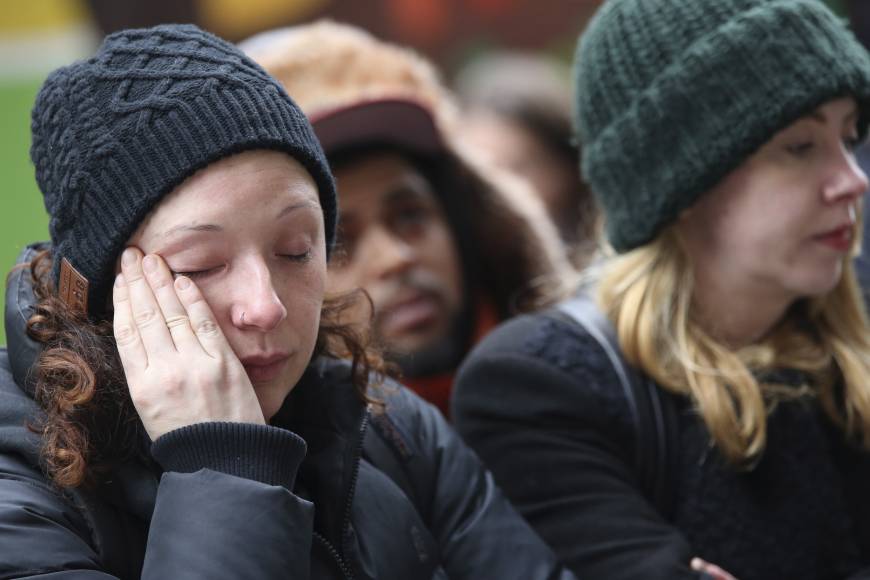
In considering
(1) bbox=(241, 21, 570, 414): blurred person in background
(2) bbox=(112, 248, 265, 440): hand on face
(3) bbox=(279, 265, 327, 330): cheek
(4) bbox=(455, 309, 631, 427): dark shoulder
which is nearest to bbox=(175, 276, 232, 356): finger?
(2) bbox=(112, 248, 265, 440): hand on face

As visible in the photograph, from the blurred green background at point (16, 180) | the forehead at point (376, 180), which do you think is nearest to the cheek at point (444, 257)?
the forehead at point (376, 180)

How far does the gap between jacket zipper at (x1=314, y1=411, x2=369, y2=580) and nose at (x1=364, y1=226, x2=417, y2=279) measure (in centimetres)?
125

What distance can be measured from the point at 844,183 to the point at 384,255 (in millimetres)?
1250

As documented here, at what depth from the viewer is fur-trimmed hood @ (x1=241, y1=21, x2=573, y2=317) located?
335 cm

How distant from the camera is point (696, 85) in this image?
2.51m

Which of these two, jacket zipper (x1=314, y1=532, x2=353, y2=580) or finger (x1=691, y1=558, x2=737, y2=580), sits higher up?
jacket zipper (x1=314, y1=532, x2=353, y2=580)

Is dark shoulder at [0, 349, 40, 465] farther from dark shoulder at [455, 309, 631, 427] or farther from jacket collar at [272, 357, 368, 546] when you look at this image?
dark shoulder at [455, 309, 631, 427]

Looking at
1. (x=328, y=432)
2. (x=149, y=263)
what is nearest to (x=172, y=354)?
(x=149, y=263)

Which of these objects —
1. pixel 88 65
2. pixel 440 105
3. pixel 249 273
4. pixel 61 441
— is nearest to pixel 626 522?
pixel 249 273

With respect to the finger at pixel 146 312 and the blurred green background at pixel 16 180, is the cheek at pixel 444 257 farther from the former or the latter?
the blurred green background at pixel 16 180

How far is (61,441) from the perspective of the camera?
1.69m

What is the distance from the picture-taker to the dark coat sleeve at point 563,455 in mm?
2309

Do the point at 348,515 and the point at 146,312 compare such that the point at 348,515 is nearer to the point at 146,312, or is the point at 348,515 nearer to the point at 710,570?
the point at 146,312

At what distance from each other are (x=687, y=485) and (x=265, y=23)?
371 cm
